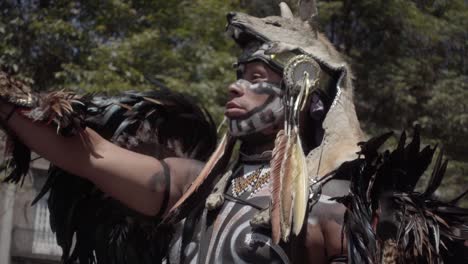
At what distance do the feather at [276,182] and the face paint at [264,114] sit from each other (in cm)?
9

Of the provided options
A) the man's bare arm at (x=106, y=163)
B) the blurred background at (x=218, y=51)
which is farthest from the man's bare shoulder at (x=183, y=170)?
the blurred background at (x=218, y=51)

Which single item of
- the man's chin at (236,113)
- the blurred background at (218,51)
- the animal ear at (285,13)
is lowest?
the blurred background at (218,51)

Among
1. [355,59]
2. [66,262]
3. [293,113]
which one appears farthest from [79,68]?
[293,113]

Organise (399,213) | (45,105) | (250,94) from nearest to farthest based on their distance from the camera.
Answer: (399,213)
(45,105)
(250,94)

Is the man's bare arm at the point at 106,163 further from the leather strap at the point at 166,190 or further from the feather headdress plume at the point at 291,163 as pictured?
the feather headdress plume at the point at 291,163

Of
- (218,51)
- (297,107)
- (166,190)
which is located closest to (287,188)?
(297,107)

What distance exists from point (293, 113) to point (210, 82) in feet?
17.3

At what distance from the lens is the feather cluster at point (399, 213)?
3873 mm

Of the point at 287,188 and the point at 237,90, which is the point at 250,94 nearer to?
the point at 237,90

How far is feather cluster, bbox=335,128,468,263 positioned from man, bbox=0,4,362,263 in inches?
4.6

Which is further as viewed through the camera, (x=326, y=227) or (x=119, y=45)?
(x=119, y=45)

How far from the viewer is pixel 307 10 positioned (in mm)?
4402

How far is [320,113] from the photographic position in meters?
4.27

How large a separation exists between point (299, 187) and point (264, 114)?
38cm
